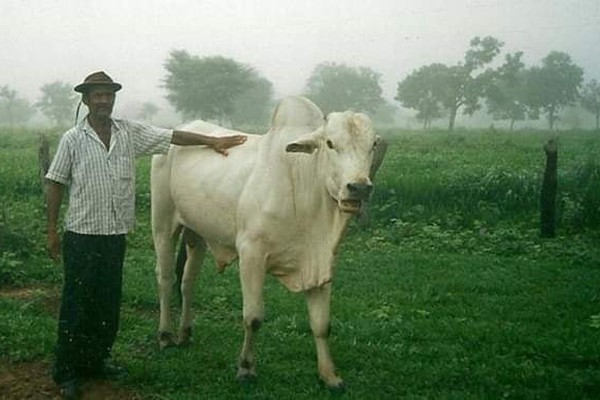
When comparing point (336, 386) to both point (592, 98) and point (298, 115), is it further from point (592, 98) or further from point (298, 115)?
point (592, 98)

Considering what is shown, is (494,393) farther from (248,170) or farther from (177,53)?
(177,53)

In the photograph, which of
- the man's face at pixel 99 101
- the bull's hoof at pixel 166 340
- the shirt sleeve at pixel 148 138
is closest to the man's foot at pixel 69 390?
the bull's hoof at pixel 166 340

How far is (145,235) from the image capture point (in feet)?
35.9

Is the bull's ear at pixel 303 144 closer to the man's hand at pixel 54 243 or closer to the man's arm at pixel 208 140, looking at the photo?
the man's arm at pixel 208 140

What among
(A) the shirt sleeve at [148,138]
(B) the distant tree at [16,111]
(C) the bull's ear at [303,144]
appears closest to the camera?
(C) the bull's ear at [303,144]

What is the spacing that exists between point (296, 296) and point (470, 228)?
505cm

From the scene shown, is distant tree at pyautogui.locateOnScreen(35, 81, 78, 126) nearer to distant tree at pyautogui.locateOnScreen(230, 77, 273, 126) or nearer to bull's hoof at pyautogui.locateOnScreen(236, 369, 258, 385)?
distant tree at pyautogui.locateOnScreen(230, 77, 273, 126)

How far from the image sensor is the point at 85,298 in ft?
16.0

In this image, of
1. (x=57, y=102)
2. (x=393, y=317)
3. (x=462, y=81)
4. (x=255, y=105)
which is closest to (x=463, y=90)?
(x=462, y=81)

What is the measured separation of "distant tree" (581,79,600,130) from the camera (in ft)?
234

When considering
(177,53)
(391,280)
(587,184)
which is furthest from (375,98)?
(391,280)

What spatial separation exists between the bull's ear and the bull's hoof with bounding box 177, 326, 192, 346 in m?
2.10

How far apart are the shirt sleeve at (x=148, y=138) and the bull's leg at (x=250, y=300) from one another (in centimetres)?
101

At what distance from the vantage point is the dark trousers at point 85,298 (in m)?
4.80
